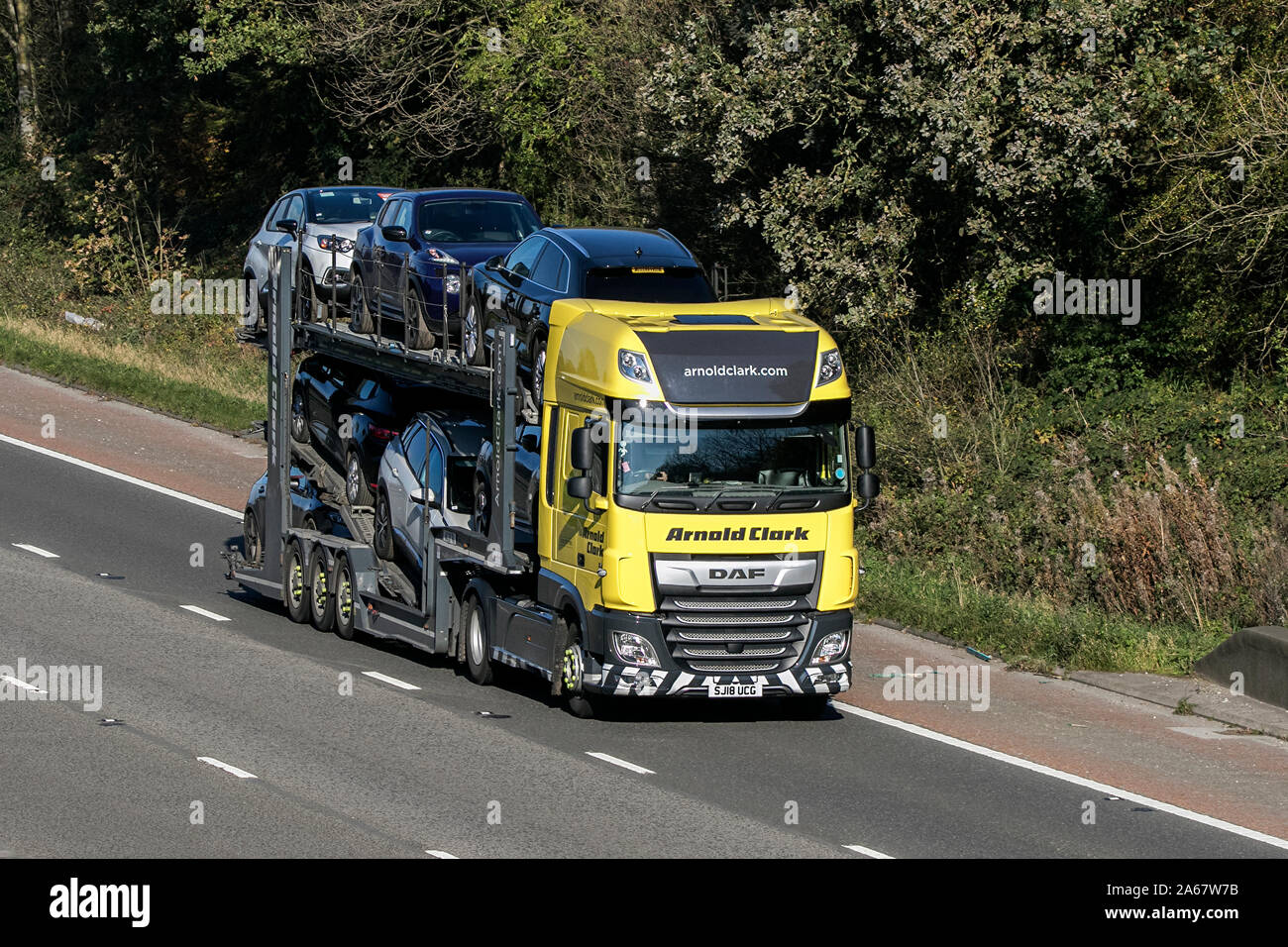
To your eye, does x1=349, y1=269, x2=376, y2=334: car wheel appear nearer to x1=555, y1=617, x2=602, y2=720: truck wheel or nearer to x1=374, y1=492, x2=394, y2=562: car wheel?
x1=374, y1=492, x2=394, y2=562: car wheel

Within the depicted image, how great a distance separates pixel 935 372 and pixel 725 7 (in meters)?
6.00

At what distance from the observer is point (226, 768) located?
44.8 ft

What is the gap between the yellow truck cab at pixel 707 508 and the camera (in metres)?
14.6

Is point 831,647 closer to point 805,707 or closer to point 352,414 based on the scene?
point 805,707

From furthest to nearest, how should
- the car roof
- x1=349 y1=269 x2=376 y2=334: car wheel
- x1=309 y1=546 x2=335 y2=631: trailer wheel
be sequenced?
x1=349 y1=269 x2=376 y2=334: car wheel
x1=309 y1=546 x2=335 y2=631: trailer wheel
the car roof

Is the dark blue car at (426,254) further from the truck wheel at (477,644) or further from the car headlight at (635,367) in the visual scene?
the car headlight at (635,367)

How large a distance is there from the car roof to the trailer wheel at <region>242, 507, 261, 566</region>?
17.1 feet

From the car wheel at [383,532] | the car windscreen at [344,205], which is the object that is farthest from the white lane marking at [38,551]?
the car wheel at [383,532]

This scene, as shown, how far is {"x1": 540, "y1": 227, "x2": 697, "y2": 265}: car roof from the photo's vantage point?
1723 centimetres

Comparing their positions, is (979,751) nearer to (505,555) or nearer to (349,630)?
(505,555)

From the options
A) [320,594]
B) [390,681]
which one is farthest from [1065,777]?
[320,594]

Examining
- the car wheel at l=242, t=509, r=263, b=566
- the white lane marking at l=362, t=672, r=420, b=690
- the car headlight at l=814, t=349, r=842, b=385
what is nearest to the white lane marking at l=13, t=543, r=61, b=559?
the car wheel at l=242, t=509, r=263, b=566

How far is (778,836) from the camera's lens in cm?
1235

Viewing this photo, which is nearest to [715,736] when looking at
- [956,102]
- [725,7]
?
[956,102]
